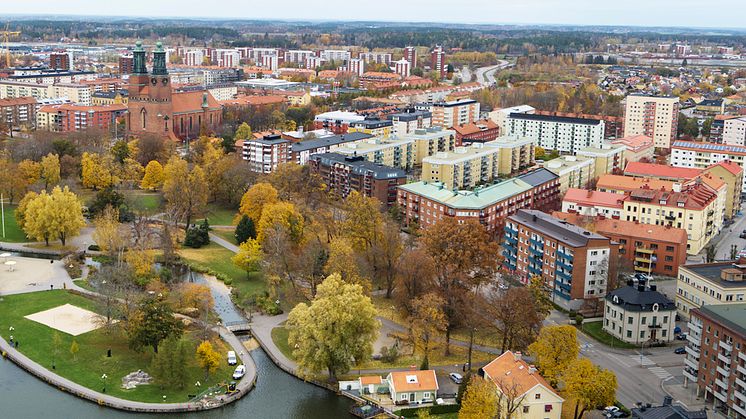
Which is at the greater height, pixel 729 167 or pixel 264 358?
pixel 729 167

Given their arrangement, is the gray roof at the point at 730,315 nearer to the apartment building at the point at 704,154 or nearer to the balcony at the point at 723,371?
the balcony at the point at 723,371

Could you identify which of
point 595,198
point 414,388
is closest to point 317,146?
point 595,198

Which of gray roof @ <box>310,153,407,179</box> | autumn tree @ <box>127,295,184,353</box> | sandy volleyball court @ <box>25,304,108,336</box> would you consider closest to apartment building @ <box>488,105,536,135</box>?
gray roof @ <box>310,153,407,179</box>

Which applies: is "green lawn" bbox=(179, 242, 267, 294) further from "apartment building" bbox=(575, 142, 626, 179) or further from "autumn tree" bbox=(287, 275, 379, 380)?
"apartment building" bbox=(575, 142, 626, 179)

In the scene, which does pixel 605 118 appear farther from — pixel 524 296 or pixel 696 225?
pixel 524 296

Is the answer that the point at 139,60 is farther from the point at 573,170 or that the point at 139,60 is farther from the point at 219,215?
the point at 573,170

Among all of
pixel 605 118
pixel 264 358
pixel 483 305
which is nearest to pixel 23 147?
pixel 264 358
